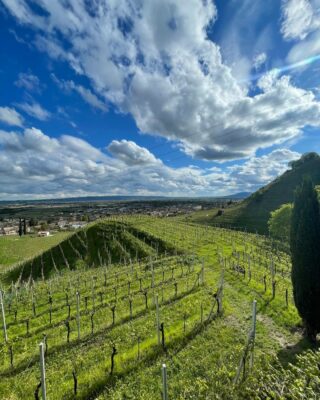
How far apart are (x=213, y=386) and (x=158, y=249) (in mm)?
36191

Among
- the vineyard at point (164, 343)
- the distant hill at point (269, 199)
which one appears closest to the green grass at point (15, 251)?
the vineyard at point (164, 343)

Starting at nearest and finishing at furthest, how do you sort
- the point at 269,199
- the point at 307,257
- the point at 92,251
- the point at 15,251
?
the point at 307,257, the point at 92,251, the point at 15,251, the point at 269,199

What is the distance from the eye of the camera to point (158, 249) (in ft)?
150

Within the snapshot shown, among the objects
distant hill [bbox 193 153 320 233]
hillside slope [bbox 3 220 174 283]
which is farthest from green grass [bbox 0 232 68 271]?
distant hill [bbox 193 153 320 233]

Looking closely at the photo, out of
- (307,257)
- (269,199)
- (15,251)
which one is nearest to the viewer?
(307,257)

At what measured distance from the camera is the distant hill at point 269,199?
98188mm

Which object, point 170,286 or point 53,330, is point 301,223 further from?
point 53,330

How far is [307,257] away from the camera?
13938 millimetres

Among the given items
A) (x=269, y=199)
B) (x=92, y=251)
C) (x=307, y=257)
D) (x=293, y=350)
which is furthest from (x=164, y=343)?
(x=269, y=199)

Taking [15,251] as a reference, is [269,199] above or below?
above

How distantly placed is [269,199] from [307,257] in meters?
107

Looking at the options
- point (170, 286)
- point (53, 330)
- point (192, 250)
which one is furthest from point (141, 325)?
point (192, 250)

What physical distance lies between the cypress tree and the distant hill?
258 feet

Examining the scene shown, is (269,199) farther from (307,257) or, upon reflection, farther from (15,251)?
(307,257)
